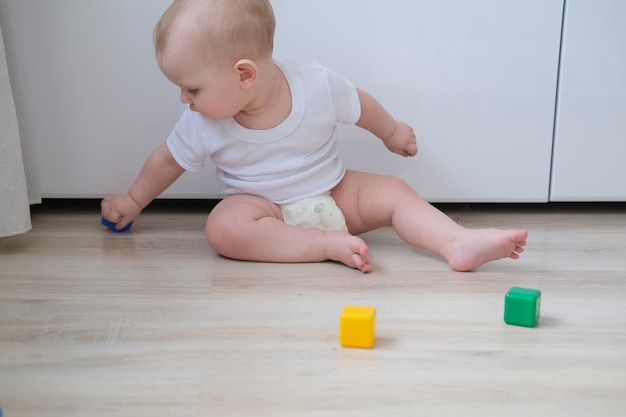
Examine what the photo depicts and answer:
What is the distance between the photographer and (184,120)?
113 centimetres

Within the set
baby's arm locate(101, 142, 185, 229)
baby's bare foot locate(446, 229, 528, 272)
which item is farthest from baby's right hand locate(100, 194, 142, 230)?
baby's bare foot locate(446, 229, 528, 272)

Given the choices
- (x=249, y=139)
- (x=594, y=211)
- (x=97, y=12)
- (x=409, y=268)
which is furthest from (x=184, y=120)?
(x=594, y=211)

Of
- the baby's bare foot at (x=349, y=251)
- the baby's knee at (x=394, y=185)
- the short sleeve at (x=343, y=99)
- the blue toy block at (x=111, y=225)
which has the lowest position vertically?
the blue toy block at (x=111, y=225)

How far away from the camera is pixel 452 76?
1252 mm

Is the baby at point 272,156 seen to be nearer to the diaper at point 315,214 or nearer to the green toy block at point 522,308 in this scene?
the diaper at point 315,214

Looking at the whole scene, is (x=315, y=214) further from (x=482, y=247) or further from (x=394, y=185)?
(x=482, y=247)

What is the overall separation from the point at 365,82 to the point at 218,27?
1.13 ft

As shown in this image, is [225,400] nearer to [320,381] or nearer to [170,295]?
[320,381]

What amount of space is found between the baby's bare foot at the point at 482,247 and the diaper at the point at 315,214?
0.19 m

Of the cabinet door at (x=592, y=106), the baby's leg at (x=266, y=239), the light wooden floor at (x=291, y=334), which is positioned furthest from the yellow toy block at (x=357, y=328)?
the cabinet door at (x=592, y=106)

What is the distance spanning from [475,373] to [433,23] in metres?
0.67

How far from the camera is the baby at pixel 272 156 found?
100 cm

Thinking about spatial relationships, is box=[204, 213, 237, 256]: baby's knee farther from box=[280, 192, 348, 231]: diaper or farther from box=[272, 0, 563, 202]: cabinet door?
box=[272, 0, 563, 202]: cabinet door

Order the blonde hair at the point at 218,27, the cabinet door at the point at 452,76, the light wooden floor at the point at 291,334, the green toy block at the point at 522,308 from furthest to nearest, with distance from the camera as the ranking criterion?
the cabinet door at the point at 452,76 < the blonde hair at the point at 218,27 < the green toy block at the point at 522,308 < the light wooden floor at the point at 291,334
